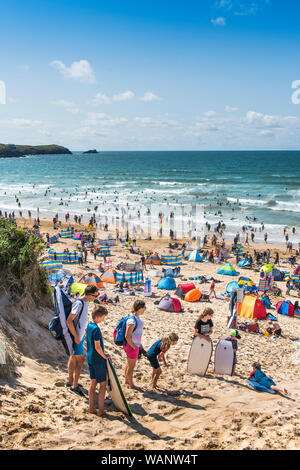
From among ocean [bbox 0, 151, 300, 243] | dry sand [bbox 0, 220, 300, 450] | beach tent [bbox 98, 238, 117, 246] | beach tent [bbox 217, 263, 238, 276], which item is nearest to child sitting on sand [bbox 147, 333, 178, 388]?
dry sand [bbox 0, 220, 300, 450]

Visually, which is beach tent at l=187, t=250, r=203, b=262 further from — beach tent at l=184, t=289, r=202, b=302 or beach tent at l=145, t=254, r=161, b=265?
beach tent at l=184, t=289, r=202, b=302

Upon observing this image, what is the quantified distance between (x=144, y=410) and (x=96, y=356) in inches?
46.4

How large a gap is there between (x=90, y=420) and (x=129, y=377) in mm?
1325

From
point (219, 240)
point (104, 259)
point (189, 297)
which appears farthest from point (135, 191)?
point (189, 297)

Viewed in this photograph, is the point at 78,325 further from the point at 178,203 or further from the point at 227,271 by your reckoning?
the point at 178,203

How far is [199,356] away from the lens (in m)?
6.71

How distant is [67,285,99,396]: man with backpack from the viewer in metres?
4.56

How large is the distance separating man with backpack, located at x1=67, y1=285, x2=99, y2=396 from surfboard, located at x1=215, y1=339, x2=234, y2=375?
122 inches

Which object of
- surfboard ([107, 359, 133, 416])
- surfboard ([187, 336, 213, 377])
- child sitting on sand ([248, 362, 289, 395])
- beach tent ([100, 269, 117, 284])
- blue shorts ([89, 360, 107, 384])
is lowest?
beach tent ([100, 269, 117, 284])

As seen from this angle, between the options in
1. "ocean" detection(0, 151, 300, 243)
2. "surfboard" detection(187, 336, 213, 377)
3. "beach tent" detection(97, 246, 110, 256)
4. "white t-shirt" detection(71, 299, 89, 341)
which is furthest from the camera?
"ocean" detection(0, 151, 300, 243)

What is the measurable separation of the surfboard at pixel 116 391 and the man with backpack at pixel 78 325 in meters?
0.50

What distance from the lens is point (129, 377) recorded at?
219 inches
